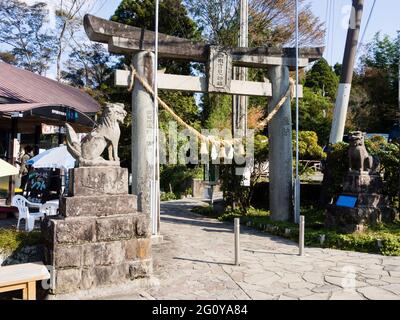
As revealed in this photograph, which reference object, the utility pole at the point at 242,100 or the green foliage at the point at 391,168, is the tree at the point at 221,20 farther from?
the green foliage at the point at 391,168

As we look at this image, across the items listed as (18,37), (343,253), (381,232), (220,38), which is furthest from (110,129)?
(18,37)

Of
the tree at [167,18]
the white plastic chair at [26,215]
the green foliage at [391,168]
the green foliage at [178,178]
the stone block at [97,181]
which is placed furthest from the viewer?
the tree at [167,18]

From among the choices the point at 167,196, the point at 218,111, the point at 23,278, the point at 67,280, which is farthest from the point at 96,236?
the point at 218,111

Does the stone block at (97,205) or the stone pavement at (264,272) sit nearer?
the stone pavement at (264,272)

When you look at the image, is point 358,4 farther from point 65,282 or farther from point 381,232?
point 65,282

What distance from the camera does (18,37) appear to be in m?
30.1

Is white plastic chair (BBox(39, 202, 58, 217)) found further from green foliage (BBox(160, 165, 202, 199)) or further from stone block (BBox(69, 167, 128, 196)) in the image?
green foliage (BBox(160, 165, 202, 199))

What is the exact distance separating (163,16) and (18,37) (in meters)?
14.6

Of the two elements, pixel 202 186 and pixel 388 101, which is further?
pixel 388 101

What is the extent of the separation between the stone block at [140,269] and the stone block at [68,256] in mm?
755

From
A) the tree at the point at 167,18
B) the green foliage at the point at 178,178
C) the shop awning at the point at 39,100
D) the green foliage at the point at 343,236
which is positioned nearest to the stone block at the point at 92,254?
the green foliage at the point at 343,236

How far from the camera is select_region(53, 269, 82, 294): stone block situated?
4945 millimetres

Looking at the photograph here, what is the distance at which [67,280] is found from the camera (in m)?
5.00

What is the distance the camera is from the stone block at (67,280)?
4945 mm
